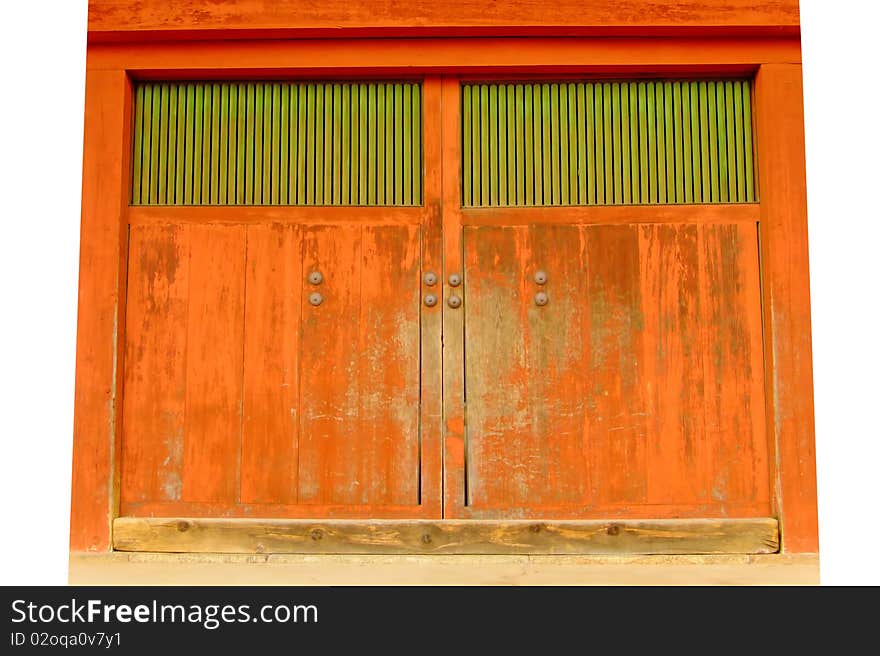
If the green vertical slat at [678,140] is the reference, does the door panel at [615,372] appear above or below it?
below

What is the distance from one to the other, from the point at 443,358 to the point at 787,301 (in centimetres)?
176

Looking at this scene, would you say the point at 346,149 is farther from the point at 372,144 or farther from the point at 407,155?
the point at 407,155

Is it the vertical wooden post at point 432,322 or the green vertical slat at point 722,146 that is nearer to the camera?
the vertical wooden post at point 432,322

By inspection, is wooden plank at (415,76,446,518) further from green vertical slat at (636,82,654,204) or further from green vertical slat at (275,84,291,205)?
green vertical slat at (636,82,654,204)

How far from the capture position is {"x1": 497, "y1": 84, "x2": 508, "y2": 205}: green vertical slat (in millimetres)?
5172

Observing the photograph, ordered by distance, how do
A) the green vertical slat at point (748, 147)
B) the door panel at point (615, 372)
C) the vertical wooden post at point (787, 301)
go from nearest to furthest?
the vertical wooden post at point (787, 301) < the door panel at point (615, 372) < the green vertical slat at point (748, 147)

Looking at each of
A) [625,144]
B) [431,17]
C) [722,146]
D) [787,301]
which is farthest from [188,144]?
[787,301]

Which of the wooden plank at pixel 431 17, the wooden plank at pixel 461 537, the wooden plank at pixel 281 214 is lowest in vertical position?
the wooden plank at pixel 461 537

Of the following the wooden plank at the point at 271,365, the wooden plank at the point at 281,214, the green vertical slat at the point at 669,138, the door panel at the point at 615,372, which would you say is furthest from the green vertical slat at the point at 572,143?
the wooden plank at the point at 271,365

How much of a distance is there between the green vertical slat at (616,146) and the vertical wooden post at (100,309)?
2561 millimetres

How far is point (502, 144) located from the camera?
5.21 meters

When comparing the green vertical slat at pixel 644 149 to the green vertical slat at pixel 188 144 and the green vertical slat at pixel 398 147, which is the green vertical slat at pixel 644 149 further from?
the green vertical slat at pixel 188 144

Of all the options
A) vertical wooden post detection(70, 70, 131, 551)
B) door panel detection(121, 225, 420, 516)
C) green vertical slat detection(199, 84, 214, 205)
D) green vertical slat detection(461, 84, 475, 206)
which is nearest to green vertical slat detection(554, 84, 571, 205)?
green vertical slat detection(461, 84, 475, 206)

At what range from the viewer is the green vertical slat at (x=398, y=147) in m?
5.18
